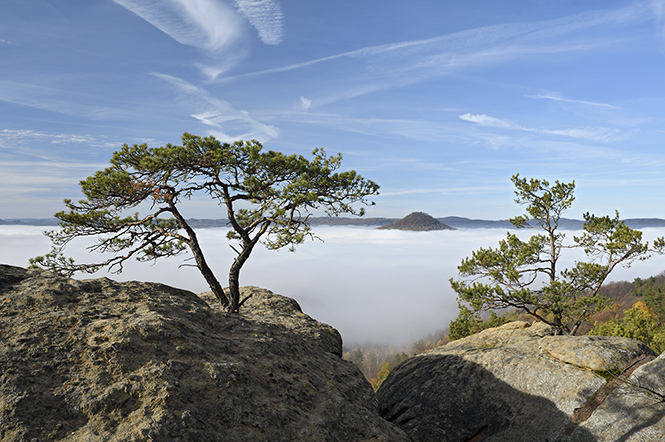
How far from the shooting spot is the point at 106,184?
49.1 feet

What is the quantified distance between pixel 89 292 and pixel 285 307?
29.8ft

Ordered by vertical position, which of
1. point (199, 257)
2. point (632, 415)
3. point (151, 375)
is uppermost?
point (199, 257)

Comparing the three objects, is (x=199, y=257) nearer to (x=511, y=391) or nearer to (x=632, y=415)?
(x=511, y=391)

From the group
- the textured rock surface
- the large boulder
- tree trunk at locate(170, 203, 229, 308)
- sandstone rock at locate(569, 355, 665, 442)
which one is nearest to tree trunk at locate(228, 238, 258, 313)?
tree trunk at locate(170, 203, 229, 308)

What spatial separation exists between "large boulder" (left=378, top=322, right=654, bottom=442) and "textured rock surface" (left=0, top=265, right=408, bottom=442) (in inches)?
147

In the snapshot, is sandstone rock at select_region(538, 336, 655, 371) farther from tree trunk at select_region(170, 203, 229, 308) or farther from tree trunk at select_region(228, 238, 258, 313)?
tree trunk at select_region(170, 203, 229, 308)

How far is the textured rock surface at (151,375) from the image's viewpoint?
4.42 metres

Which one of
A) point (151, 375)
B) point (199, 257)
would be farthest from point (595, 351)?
point (199, 257)

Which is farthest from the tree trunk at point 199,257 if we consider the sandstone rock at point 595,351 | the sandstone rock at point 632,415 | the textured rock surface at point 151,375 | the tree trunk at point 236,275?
the sandstone rock at point 632,415

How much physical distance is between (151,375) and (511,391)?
28.5 ft

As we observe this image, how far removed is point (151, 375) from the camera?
16.5ft

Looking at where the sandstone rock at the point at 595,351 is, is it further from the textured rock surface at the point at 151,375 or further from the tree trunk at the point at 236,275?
the tree trunk at the point at 236,275

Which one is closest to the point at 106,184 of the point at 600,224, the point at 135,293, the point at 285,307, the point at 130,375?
the point at 285,307

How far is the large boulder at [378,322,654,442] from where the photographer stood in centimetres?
878
